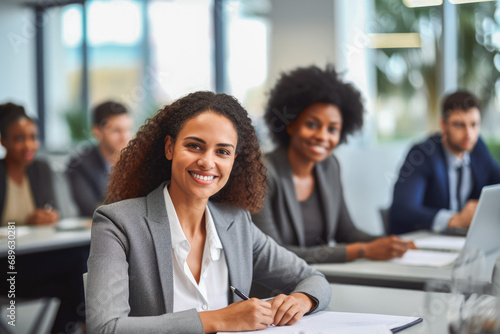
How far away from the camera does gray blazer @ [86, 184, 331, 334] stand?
1230 millimetres

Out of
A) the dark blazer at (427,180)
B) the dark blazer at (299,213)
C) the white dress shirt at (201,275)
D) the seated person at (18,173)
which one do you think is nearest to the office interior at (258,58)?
the seated person at (18,173)

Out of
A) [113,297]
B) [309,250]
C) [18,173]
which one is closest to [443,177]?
[309,250]

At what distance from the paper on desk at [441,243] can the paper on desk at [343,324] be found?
1151mm

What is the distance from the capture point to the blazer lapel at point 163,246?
1.40m

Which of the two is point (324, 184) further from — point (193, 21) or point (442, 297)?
point (193, 21)

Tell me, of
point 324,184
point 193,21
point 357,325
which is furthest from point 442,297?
point 193,21

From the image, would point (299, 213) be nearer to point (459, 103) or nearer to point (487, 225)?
point (487, 225)

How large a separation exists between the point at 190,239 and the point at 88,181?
2627 mm

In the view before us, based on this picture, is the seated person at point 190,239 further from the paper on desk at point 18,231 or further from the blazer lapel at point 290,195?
the paper on desk at point 18,231

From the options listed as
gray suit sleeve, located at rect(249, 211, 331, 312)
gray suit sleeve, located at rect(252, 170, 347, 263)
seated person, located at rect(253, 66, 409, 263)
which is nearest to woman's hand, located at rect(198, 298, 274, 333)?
gray suit sleeve, located at rect(249, 211, 331, 312)

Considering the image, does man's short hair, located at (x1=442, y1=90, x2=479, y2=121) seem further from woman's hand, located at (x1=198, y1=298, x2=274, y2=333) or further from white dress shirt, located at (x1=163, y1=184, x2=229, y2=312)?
woman's hand, located at (x1=198, y1=298, x2=274, y2=333)

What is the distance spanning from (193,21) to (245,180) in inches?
201

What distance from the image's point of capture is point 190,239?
5.00ft

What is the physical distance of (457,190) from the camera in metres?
3.29
